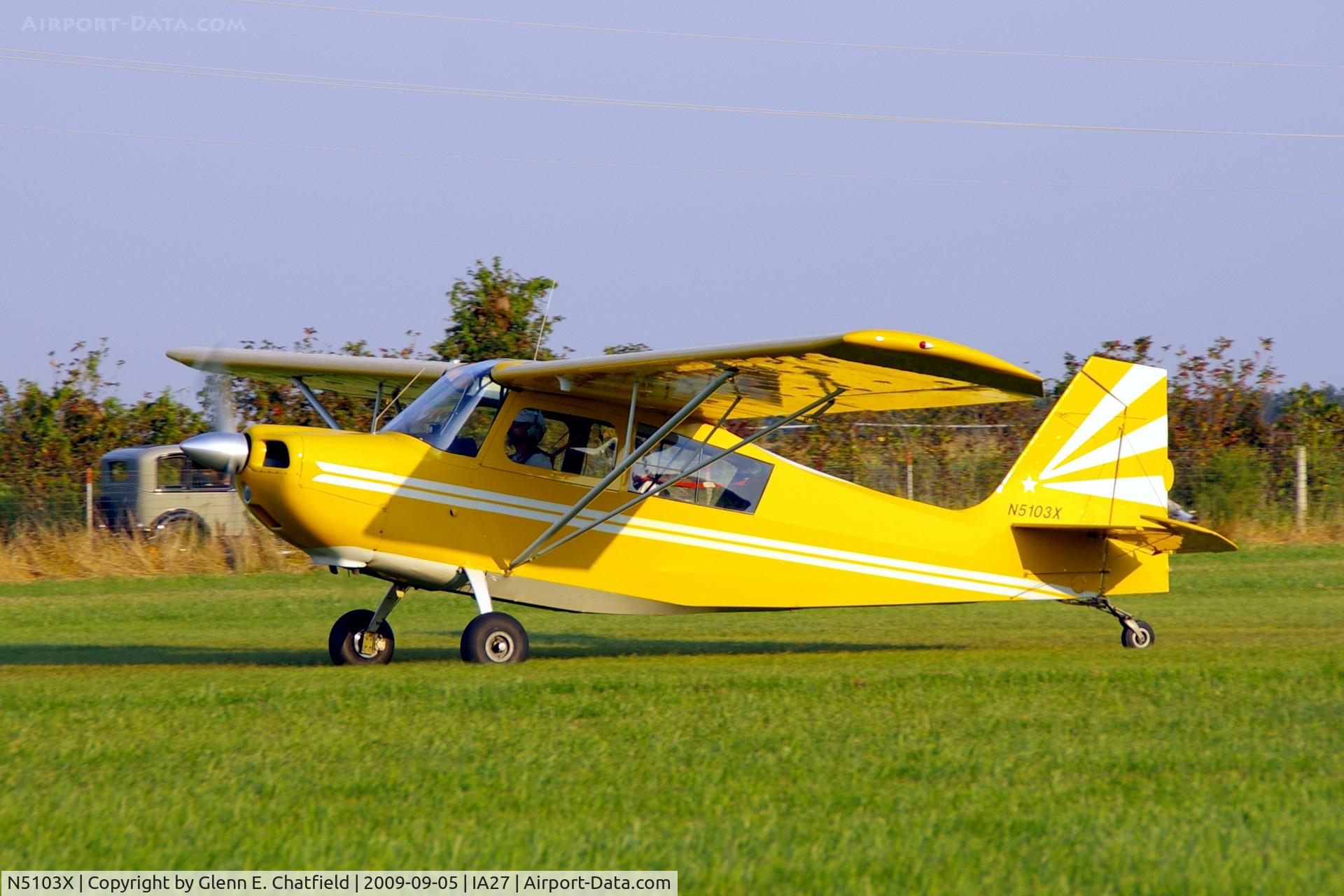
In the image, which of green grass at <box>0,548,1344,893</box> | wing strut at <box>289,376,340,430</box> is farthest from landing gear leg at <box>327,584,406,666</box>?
wing strut at <box>289,376,340,430</box>

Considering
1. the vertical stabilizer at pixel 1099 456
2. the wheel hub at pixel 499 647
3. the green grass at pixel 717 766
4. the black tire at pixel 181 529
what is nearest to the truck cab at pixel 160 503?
the black tire at pixel 181 529

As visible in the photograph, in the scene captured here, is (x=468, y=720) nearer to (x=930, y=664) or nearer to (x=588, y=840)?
(x=588, y=840)

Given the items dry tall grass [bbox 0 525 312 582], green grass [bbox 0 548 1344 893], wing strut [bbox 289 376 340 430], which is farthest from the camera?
dry tall grass [bbox 0 525 312 582]

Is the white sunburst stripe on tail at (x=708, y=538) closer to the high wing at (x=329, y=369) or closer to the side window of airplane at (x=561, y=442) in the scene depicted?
the side window of airplane at (x=561, y=442)

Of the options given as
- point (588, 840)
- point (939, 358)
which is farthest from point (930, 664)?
point (588, 840)

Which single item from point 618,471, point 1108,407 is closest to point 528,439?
point 618,471

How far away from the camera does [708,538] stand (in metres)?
11.6

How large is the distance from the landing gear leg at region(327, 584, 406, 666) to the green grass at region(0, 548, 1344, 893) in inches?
11.0

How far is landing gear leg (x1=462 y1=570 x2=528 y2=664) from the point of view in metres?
10.5

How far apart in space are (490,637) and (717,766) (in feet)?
14.9

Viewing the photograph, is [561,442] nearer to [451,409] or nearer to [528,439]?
[528,439]

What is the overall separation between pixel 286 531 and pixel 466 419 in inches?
64.1

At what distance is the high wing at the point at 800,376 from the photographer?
880 cm

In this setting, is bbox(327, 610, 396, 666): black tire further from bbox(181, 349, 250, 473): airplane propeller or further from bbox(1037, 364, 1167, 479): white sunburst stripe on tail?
bbox(1037, 364, 1167, 479): white sunburst stripe on tail
